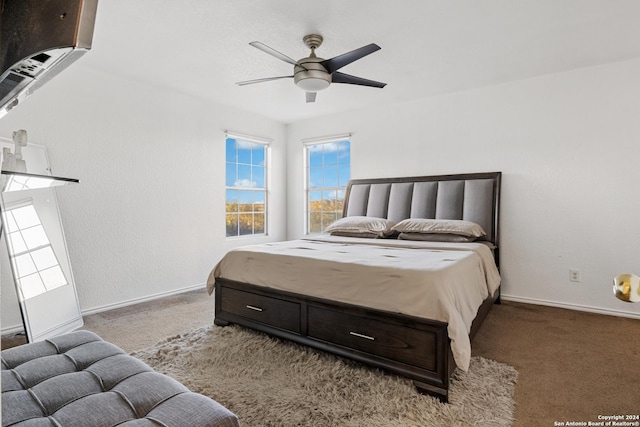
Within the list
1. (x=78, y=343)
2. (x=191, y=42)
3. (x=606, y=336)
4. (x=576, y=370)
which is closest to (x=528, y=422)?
(x=576, y=370)

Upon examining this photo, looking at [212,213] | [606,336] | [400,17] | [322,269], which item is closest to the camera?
[322,269]

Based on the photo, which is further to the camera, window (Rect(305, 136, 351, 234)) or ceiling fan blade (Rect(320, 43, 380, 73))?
window (Rect(305, 136, 351, 234))

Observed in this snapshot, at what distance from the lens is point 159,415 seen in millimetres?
1055

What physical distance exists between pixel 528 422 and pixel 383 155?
358 cm

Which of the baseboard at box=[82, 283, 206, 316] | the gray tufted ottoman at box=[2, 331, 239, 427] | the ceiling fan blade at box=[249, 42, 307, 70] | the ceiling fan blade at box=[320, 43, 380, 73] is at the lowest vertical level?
the baseboard at box=[82, 283, 206, 316]

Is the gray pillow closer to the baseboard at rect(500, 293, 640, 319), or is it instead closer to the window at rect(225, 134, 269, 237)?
the baseboard at rect(500, 293, 640, 319)

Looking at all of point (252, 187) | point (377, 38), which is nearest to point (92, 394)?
point (377, 38)

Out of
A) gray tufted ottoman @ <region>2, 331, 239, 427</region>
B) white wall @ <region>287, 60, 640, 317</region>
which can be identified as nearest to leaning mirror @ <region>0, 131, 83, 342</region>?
gray tufted ottoman @ <region>2, 331, 239, 427</region>

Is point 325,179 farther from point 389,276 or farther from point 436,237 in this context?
point 389,276

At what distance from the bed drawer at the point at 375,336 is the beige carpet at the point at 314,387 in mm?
149

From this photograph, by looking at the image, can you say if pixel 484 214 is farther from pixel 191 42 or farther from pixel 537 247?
pixel 191 42

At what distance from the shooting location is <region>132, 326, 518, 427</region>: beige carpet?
170 cm

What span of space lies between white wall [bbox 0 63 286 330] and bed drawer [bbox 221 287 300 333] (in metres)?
1.45

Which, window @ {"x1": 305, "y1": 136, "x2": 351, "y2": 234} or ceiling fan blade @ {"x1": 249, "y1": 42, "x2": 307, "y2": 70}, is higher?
ceiling fan blade @ {"x1": 249, "y1": 42, "x2": 307, "y2": 70}
